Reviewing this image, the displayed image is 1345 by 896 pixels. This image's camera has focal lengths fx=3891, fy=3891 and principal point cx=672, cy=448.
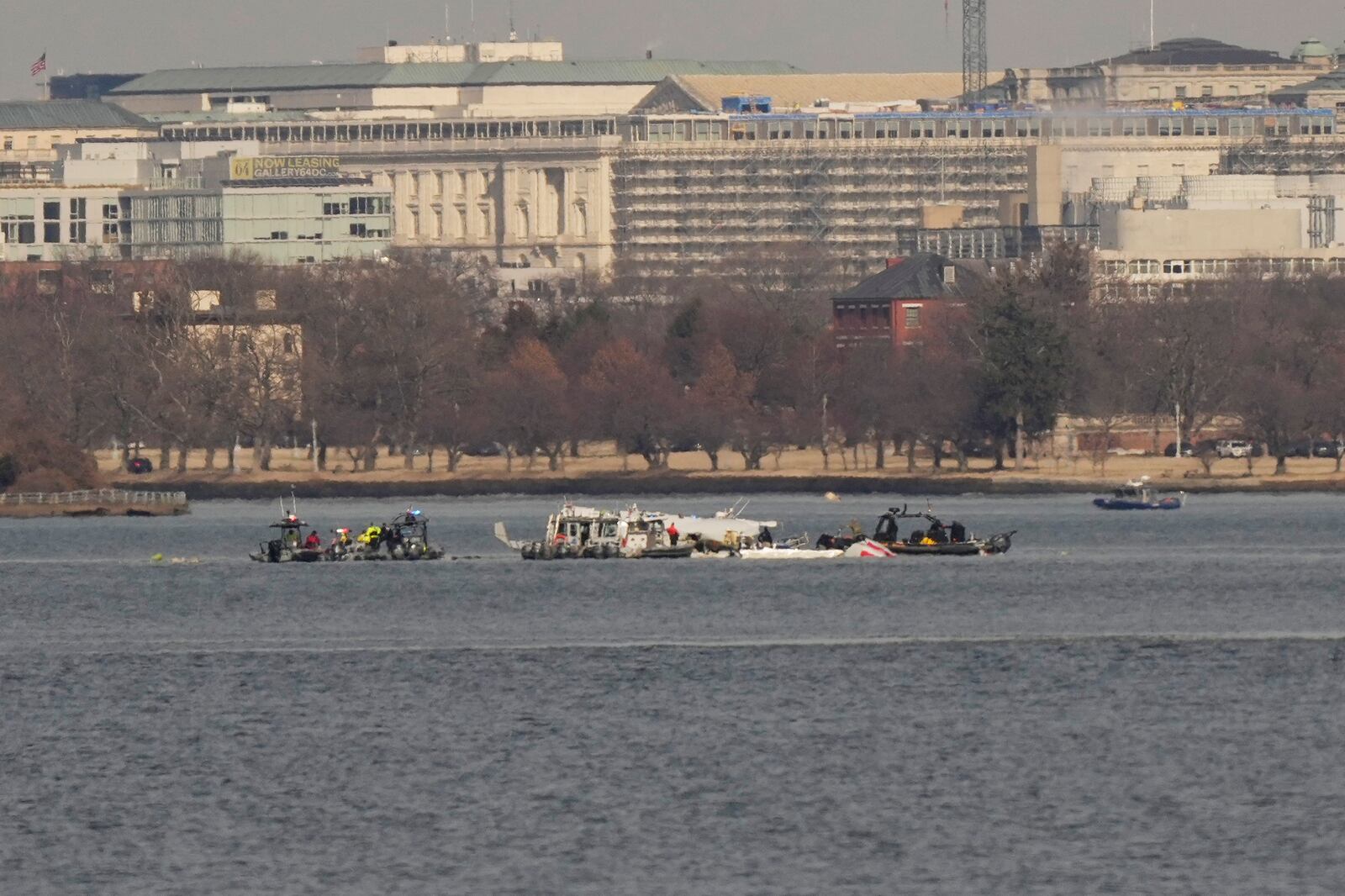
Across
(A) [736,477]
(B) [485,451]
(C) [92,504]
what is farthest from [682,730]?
(B) [485,451]

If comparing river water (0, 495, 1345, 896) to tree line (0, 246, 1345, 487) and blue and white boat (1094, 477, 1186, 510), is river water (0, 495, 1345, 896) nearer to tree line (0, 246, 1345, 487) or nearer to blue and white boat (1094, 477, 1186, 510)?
blue and white boat (1094, 477, 1186, 510)

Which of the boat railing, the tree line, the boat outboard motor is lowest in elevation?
the boat outboard motor

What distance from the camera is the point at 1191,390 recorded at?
165 m

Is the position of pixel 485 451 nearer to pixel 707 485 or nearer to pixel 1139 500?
pixel 707 485

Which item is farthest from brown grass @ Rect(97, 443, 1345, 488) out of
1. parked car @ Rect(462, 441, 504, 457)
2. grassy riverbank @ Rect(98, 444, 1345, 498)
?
parked car @ Rect(462, 441, 504, 457)

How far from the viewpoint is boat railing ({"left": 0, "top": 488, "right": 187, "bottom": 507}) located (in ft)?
469

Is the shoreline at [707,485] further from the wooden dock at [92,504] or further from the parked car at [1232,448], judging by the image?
the parked car at [1232,448]

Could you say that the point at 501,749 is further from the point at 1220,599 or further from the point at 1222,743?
the point at 1220,599

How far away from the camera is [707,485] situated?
15075 cm

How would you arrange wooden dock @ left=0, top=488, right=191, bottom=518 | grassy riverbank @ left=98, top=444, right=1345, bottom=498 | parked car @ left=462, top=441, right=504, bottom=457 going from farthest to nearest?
parked car @ left=462, top=441, right=504, bottom=457
grassy riverbank @ left=98, top=444, right=1345, bottom=498
wooden dock @ left=0, top=488, right=191, bottom=518

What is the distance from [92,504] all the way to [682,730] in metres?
78.5

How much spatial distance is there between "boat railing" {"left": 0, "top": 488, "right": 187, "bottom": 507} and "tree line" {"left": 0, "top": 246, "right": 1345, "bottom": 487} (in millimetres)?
6588

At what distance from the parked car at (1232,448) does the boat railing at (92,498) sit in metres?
46.5

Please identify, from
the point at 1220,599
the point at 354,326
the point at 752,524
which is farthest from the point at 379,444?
the point at 1220,599
